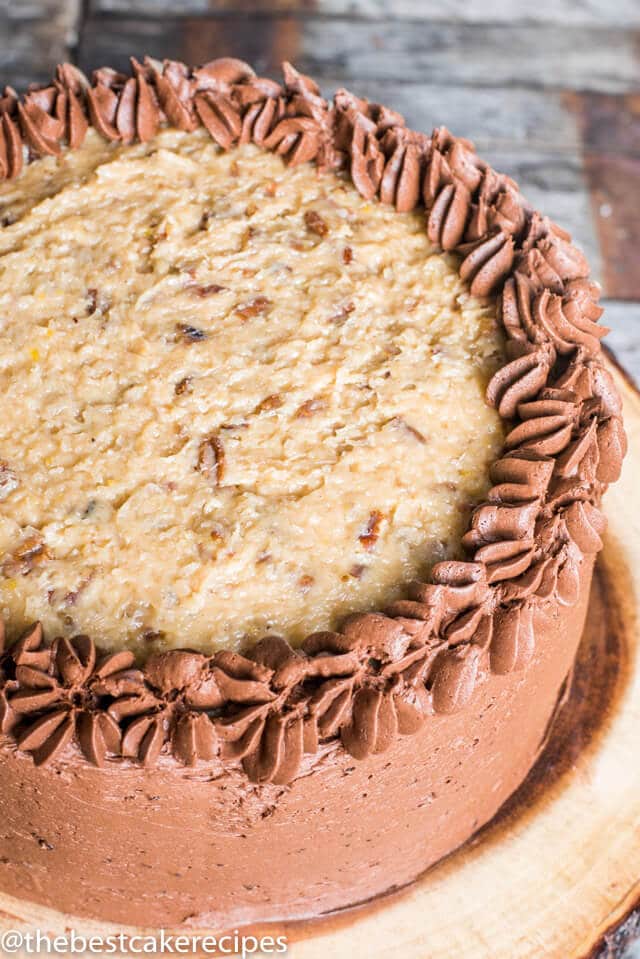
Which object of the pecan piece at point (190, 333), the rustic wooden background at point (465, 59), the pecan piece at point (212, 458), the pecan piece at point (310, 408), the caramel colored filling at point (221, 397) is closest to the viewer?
the caramel colored filling at point (221, 397)

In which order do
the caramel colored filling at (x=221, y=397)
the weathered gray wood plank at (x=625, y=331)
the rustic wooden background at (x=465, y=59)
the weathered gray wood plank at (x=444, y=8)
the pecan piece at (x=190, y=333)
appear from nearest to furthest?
the caramel colored filling at (x=221, y=397) < the pecan piece at (x=190, y=333) < the weathered gray wood plank at (x=625, y=331) < the rustic wooden background at (x=465, y=59) < the weathered gray wood plank at (x=444, y=8)

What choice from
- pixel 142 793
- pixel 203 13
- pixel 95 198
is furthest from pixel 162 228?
pixel 203 13

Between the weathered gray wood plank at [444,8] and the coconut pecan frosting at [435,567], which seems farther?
the weathered gray wood plank at [444,8]

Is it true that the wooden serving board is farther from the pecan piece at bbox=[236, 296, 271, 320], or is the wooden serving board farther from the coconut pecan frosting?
the pecan piece at bbox=[236, 296, 271, 320]

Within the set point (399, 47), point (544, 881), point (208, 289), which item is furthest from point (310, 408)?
point (399, 47)

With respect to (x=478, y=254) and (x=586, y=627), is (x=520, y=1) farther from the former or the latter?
(x=586, y=627)

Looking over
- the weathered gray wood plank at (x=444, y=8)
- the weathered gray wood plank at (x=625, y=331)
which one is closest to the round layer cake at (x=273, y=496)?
the weathered gray wood plank at (x=625, y=331)

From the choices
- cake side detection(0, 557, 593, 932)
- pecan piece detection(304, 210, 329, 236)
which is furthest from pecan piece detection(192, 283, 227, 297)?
cake side detection(0, 557, 593, 932)

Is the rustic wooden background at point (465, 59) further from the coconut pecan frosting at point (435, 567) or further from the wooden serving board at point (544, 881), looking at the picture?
the wooden serving board at point (544, 881)
